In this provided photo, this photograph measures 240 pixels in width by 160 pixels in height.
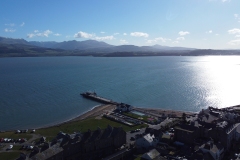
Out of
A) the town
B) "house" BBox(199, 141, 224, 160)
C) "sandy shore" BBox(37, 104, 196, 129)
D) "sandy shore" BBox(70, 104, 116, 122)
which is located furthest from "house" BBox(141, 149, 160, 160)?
"sandy shore" BBox(70, 104, 116, 122)

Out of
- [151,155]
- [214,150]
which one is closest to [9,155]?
[151,155]

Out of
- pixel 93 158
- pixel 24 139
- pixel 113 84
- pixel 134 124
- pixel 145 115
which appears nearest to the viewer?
pixel 93 158

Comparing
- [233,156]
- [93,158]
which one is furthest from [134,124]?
[233,156]

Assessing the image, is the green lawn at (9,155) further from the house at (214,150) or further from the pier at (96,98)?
the pier at (96,98)

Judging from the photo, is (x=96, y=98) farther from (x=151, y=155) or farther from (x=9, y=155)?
(x=151, y=155)

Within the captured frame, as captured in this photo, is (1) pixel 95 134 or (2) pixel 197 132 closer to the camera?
(1) pixel 95 134

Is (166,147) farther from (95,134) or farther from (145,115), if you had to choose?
(145,115)

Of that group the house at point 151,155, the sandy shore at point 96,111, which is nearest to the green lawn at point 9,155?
the house at point 151,155
